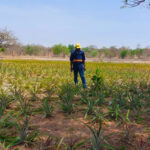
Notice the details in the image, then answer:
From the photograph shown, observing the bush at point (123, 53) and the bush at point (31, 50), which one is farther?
the bush at point (31, 50)

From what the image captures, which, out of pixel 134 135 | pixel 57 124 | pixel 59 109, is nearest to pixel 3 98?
pixel 59 109

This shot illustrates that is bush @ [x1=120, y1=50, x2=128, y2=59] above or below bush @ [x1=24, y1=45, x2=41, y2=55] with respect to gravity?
below

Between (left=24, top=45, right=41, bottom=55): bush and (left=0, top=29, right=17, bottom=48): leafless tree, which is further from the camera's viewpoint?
(left=24, top=45, right=41, bottom=55): bush

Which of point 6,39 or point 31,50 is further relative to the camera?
point 31,50

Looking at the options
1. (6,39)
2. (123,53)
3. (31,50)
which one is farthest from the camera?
(31,50)

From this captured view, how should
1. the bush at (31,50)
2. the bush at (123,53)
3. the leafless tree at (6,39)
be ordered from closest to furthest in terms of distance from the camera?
the leafless tree at (6,39)
the bush at (123,53)
the bush at (31,50)

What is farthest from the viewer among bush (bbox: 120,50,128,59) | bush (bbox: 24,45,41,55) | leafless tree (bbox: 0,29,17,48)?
bush (bbox: 24,45,41,55)

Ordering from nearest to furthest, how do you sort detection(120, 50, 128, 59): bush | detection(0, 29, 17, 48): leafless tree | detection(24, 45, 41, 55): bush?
1. detection(0, 29, 17, 48): leafless tree
2. detection(120, 50, 128, 59): bush
3. detection(24, 45, 41, 55): bush

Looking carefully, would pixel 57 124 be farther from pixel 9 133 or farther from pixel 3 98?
pixel 3 98

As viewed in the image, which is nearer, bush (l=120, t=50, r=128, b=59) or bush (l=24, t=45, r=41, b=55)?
bush (l=120, t=50, r=128, b=59)

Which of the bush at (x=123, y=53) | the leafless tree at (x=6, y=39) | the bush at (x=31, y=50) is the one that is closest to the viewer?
the leafless tree at (x=6, y=39)

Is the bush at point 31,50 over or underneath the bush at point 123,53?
over

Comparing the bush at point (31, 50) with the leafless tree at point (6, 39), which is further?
the bush at point (31, 50)

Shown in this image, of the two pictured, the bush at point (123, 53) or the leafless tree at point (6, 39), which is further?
the bush at point (123, 53)
